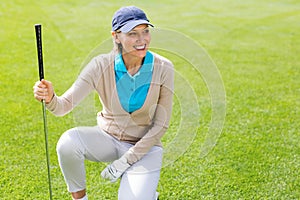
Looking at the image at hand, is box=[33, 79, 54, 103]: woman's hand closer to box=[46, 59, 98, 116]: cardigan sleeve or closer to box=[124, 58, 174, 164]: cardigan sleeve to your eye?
box=[46, 59, 98, 116]: cardigan sleeve

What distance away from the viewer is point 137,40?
2113 mm

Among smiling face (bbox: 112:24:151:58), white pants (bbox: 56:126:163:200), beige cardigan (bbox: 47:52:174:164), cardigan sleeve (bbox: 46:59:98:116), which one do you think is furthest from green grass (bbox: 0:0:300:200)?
smiling face (bbox: 112:24:151:58)

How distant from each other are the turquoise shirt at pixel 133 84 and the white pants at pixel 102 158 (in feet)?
0.67

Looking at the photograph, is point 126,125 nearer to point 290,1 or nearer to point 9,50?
point 9,50

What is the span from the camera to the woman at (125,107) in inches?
84.9

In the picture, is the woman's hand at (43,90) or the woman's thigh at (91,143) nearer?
the woman's hand at (43,90)

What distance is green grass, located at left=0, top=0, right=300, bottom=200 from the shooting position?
278 centimetres

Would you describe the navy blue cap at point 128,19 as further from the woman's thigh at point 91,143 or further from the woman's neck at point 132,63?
the woman's thigh at point 91,143

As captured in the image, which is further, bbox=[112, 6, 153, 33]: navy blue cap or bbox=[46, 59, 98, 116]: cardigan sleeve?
bbox=[46, 59, 98, 116]: cardigan sleeve

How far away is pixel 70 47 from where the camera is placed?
5.90 metres

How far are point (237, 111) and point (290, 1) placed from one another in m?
7.15

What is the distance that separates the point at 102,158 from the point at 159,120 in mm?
317

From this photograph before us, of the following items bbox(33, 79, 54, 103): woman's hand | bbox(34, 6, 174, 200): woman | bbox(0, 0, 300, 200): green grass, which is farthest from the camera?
bbox(0, 0, 300, 200): green grass

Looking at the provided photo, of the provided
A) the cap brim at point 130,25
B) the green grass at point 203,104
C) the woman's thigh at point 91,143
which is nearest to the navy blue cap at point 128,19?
the cap brim at point 130,25
